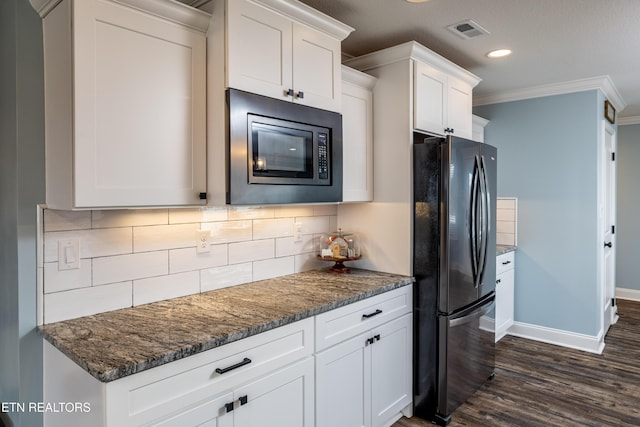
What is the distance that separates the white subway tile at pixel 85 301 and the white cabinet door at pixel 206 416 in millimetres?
674

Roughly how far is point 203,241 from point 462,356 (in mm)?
1794

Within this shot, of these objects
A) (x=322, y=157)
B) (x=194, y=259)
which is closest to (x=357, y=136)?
(x=322, y=157)

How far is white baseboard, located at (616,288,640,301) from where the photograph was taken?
214 inches

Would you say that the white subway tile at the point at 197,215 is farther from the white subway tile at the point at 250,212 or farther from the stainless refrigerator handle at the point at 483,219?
the stainless refrigerator handle at the point at 483,219

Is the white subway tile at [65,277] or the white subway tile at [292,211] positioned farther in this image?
the white subway tile at [292,211]

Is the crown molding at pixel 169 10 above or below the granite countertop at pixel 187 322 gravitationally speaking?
above

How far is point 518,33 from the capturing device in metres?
2.60

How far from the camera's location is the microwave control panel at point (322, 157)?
2180 mm

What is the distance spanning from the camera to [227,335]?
151cm

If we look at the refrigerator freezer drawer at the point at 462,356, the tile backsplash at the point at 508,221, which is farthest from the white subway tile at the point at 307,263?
the tile backsplash at the point at 508,221

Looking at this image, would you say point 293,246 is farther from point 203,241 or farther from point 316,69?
point 316,69

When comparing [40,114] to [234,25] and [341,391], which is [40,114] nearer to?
[234,25]

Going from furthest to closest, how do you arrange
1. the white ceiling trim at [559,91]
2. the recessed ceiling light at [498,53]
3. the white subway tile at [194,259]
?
the white ceiling trim at [559,91] < the recessed ceiling light at [498,53] < the white subway tile at [194,259]

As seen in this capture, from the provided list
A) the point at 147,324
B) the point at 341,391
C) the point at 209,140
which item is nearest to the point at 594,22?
the point at 209,140
